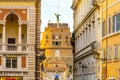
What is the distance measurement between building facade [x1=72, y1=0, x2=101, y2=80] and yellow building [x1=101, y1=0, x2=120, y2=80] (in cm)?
307

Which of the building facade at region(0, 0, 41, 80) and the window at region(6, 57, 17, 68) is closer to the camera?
the building facade at region(0, 0, 41, 80)

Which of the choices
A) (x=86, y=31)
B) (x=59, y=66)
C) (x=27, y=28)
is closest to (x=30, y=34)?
(x=27, y=28)

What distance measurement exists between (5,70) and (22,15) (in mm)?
6564

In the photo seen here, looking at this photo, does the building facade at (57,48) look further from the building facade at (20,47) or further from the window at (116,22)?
the window at (116,22)

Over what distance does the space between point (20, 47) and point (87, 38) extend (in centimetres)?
978

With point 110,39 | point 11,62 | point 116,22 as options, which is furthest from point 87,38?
point 116,22

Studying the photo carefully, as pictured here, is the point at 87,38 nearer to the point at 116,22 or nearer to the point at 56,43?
the point at 116,22

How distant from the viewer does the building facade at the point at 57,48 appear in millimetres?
172625

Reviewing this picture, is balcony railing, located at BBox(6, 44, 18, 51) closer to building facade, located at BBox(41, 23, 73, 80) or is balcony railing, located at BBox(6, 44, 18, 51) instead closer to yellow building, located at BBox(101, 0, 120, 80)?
yellow building, located at BBox(101, 0, 120, 80)

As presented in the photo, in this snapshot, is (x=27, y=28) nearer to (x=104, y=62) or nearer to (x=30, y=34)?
(x=30, y=34)

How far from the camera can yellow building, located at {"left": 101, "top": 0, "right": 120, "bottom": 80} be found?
4638 centimetres

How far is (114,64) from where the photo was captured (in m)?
47.4

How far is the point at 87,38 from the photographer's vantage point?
65.7 metres

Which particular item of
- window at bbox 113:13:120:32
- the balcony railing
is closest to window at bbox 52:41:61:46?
the balcony railing
